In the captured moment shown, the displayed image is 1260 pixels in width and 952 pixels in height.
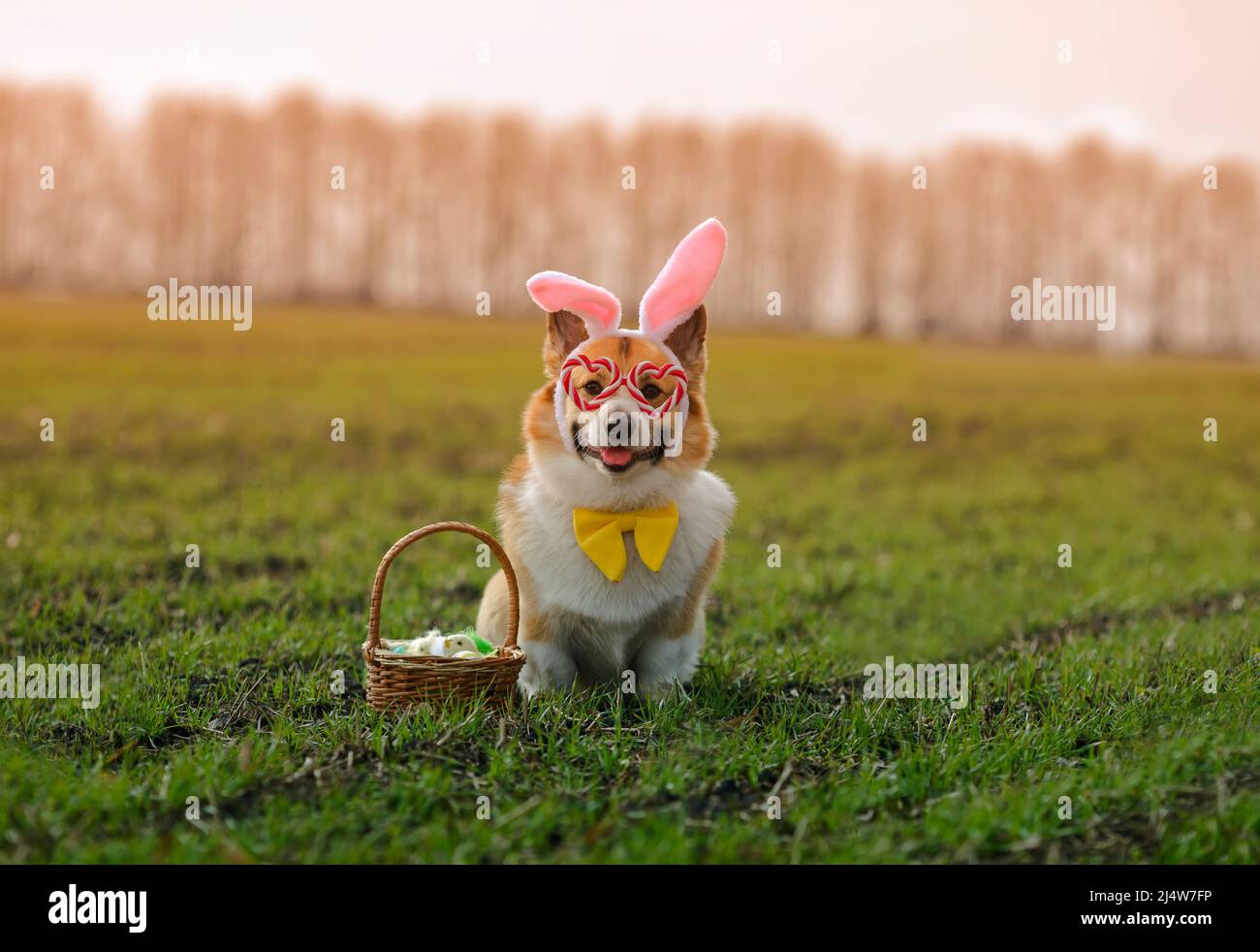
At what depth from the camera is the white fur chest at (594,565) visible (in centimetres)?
462

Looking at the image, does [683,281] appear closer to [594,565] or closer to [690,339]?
[690,339]

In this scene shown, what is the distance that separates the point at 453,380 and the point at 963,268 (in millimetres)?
16427

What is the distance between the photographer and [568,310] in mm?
4645

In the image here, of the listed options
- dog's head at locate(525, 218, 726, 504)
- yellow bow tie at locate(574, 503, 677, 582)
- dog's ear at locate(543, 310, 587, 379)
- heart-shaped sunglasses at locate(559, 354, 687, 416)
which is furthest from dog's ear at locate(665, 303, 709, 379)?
yellow bow tie at locate(574, 503, 677, 582)

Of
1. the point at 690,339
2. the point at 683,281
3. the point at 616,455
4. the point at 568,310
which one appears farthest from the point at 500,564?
the point at 683,281

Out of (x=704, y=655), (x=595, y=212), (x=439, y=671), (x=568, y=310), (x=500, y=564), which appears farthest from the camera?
(x=595, y=212)

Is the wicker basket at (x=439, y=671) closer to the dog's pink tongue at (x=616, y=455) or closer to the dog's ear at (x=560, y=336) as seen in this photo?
the dog's pink tongue at (x=616, y=455)

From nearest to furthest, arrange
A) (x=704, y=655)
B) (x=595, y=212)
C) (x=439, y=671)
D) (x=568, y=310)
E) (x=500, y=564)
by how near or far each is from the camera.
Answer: (x=439, y=671)
(x=500, y=564)
(x=568, y=310)
(x=704, y=655)
(x=595, y=212)

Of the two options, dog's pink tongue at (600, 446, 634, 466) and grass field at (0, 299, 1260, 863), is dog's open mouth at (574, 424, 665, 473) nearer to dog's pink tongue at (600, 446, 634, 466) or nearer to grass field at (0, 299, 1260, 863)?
dog's pink tongue at (600, 446, 634, 466)

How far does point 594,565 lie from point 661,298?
3.80ft

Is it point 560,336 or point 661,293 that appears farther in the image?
point 560,336

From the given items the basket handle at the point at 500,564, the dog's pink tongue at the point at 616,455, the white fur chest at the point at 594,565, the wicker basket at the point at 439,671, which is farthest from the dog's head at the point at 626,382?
the wicker basket at the point at 439,671
